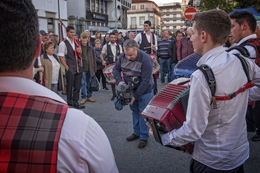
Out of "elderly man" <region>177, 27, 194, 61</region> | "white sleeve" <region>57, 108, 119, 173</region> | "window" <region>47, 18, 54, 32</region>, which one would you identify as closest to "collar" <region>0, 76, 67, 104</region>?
"white sleeve" <region>57, 108, 119, 173</region>

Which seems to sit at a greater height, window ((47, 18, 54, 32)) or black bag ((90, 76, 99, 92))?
window ((47, 18, 54, 32))

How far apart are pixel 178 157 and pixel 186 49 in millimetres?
5143

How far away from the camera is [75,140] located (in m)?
0.87

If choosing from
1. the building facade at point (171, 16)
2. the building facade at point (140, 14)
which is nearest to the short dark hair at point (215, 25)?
the building facade at point (140, 14)

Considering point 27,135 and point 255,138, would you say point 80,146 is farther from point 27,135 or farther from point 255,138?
point 255,138

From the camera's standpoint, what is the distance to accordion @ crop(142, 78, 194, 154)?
1.82 m

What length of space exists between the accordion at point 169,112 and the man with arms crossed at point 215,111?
67mm

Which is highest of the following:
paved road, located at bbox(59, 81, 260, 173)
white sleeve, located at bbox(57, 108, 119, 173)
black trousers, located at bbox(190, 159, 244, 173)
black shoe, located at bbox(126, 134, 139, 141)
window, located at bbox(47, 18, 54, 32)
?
window, located at bbox(47, 18, 54, 32)

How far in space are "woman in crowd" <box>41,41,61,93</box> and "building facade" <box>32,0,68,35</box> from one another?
52.3 feet

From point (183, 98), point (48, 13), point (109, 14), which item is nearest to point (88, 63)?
point (183, 98)

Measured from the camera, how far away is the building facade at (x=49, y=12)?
20641 millimetres

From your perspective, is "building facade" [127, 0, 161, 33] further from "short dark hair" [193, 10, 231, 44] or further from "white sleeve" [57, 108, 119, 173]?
"white sleeve" [57, 108, 119, 173]

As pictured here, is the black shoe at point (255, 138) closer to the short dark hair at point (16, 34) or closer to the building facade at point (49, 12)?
the short dark hair at point (16, 34)

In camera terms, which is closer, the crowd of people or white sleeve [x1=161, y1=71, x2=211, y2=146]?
the crowd of people
